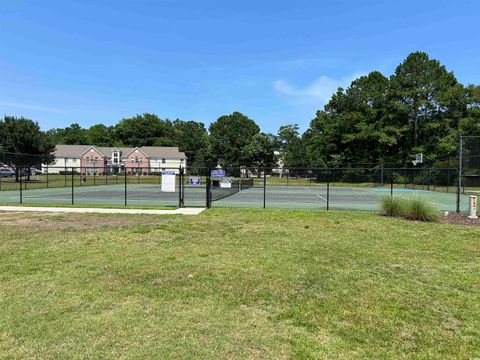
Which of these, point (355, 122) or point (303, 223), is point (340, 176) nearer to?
point (355, 122)

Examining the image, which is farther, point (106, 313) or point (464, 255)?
point (464, 255)

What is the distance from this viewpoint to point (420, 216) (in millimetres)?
12516

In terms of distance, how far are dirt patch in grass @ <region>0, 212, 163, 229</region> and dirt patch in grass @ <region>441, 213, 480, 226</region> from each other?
9.25m

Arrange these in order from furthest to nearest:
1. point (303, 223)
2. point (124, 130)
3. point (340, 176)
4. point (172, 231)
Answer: point (124, 130)
point (340, 176)
point (303, 223)
point (172, 231)

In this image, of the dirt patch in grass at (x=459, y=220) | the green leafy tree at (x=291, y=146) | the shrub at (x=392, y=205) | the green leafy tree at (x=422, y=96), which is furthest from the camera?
the green leafy tree at (x=291, y=146)

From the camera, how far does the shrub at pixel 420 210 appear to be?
1242 cm

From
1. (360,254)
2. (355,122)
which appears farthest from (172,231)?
(355,122)

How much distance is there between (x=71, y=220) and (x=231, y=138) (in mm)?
76740

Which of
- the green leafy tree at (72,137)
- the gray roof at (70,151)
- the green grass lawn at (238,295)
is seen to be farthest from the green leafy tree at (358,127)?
the green leafy tree at (72,137)

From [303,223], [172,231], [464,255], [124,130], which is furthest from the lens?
[124,130]

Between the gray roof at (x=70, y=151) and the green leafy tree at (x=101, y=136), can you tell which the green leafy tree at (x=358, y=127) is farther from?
the green leafy tree at (x=101, y=136)

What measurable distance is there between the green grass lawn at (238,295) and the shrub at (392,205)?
376 cm

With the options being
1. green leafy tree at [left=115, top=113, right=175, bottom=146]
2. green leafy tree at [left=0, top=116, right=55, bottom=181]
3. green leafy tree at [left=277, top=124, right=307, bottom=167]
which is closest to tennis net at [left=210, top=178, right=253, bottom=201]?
green leafy tree at [left=0, top=116, right=55, bottom=181]

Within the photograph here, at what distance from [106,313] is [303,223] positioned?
8.28 meters
